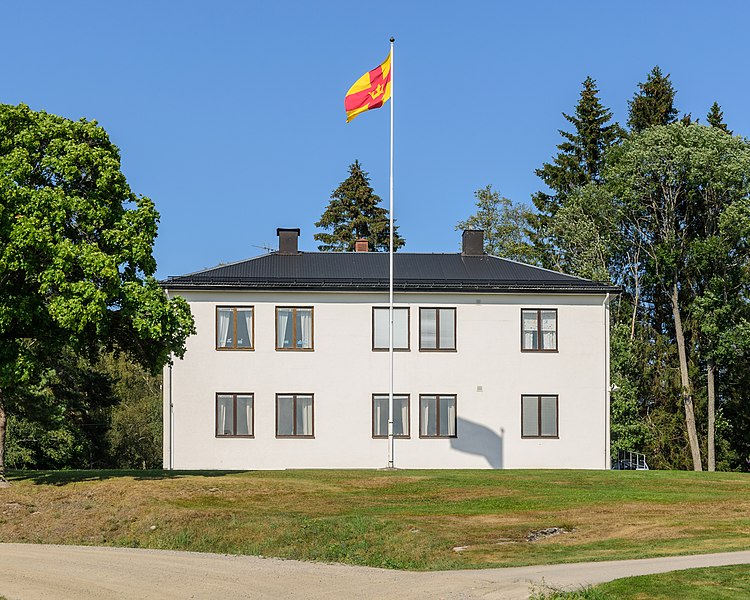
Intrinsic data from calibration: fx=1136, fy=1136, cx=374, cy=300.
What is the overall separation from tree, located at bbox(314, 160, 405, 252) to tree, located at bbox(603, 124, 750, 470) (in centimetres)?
2385

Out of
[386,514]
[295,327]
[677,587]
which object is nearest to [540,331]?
[295,327]

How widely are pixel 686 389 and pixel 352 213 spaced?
3097cm

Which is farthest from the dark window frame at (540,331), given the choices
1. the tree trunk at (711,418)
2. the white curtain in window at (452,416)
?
the tree trunk at (711,418)

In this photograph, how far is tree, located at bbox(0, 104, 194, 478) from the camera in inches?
1109

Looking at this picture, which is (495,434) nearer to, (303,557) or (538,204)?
(303,557)

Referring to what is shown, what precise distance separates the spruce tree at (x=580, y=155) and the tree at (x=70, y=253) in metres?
37.7

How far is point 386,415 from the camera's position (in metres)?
40.2

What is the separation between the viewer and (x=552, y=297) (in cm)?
4081

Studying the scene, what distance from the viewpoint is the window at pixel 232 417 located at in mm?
39562

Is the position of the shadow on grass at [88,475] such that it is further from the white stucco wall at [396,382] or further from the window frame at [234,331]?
the window frame at [234,331]

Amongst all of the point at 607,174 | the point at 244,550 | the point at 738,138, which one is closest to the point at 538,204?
the point at 607,174

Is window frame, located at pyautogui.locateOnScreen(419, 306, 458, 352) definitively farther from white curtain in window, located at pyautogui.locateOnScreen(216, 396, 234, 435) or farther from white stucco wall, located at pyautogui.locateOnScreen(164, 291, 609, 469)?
white curtain in window, located at pyautogui.locateOnScreen(216, 396, 234, 435)

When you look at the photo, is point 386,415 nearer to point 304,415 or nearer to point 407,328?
point 304,415

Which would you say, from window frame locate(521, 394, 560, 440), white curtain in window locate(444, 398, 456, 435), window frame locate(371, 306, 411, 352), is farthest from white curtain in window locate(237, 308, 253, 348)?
window frame locate(521, 394, 560, 440)
